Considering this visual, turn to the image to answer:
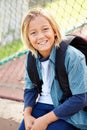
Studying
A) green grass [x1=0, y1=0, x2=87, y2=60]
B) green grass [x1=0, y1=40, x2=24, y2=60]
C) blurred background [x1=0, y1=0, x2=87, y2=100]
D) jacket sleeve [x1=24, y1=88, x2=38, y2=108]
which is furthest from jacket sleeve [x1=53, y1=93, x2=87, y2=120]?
green grass [x1=0, y1=40, x2=24, y2=60]

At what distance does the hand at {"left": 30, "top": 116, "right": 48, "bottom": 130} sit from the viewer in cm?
263

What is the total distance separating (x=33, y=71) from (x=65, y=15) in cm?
364

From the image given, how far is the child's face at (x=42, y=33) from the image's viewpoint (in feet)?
8.68

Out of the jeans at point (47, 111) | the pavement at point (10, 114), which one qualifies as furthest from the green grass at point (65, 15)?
the jeans at point (47, 111)

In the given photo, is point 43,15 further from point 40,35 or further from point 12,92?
point 12,92

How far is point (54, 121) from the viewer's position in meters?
2.64

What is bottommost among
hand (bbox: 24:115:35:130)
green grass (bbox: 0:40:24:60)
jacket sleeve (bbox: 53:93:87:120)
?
green grass (bbox: 0:40:24:60)

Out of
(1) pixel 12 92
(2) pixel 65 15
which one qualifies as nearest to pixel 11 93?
(1) pixel 12 92

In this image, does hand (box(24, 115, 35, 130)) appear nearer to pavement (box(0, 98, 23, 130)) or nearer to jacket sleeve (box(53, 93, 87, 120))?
jacket sleeve (box(53, 93, 87, 120))

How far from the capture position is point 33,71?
2.82 meters

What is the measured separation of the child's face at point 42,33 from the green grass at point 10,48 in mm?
3181

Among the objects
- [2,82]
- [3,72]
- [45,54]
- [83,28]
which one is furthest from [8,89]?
[45,54]

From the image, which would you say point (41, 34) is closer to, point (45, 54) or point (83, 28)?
point (45, 54)

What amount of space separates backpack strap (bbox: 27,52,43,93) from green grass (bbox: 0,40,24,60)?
3.02 metres
